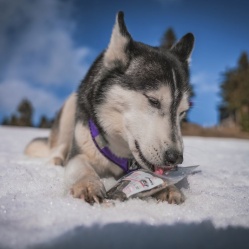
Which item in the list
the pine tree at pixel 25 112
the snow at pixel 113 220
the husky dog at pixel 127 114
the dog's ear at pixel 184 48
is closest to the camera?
the snow at pixel 113 220

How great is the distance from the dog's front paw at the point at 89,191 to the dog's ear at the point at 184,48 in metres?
1.74

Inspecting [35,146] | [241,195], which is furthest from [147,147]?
[35,146]

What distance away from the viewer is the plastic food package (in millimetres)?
2096

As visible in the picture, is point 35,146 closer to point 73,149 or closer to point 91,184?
point 73,149

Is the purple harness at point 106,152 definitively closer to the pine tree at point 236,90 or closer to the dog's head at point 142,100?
the dog's head at point 142,100

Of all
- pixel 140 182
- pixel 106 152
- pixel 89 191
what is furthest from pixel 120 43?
pixel 89 191

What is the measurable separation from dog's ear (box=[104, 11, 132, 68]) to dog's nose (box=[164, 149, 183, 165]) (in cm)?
104

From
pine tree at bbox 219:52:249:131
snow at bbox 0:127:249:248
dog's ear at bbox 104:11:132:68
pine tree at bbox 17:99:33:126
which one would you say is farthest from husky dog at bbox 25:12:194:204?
pine tree at bbox 17:99:33:126

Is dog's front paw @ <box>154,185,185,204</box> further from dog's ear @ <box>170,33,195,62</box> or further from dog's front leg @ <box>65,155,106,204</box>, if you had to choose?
dog's ear @ <box>170,33,195,62</box>

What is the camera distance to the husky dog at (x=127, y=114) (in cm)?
225

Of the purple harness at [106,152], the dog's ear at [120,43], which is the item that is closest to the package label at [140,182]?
the purple harness at [106,152]

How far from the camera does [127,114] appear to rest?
2602 mm

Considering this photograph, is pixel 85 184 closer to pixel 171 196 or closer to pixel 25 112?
pixel 171 196

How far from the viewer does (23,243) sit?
4.35ft
